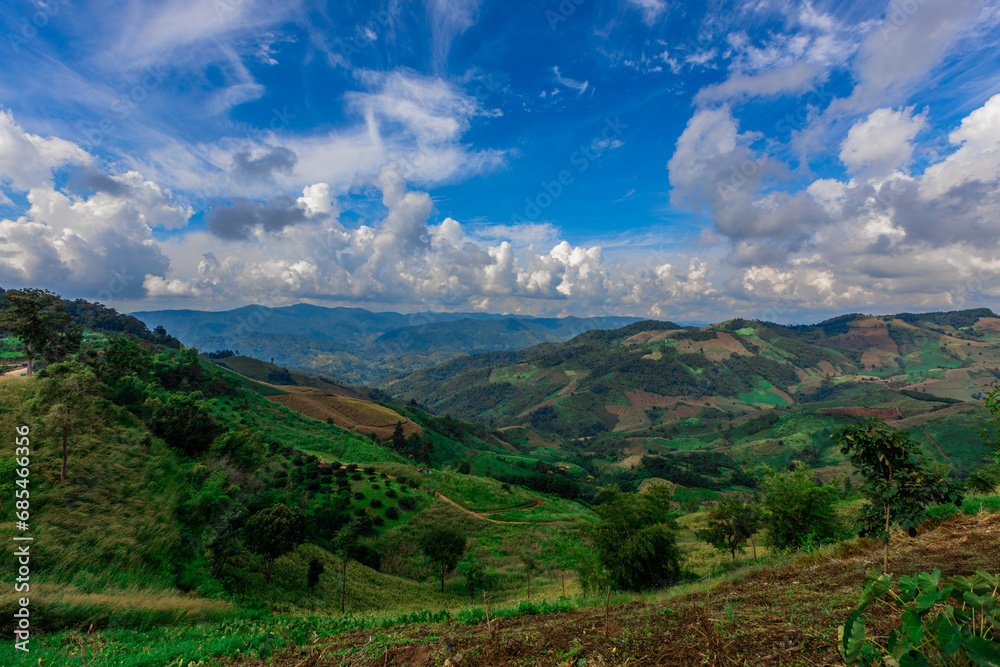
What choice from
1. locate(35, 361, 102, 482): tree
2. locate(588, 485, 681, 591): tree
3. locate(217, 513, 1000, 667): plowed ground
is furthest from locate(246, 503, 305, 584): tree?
locate(588, 485, 681, 591): tree

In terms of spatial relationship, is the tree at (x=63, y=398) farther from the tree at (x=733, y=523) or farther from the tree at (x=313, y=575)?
the tree at (x=733, y=523)

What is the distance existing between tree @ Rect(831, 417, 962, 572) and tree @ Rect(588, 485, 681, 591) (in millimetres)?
14531

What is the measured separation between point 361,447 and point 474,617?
79.7m

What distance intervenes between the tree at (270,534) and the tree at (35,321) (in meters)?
29.2

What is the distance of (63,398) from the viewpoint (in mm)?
20938

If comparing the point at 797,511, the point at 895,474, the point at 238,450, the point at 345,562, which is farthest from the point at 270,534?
the point at 797,511

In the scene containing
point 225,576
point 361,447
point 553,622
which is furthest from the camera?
point 361,447

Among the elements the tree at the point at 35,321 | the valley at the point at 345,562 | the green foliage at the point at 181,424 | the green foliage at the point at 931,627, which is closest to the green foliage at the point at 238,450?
the valley at the point at 345,562

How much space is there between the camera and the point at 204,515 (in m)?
23.4

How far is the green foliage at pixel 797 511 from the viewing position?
2483 centimetres

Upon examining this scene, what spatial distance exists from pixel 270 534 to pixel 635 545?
21.9 m

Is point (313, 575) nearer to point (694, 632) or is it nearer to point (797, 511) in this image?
point (694, 632)

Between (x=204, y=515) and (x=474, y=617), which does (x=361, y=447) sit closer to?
(x=204, y=515)

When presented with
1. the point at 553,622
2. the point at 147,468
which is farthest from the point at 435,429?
the point at 553,622
